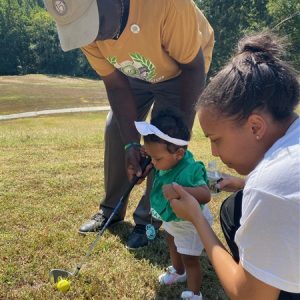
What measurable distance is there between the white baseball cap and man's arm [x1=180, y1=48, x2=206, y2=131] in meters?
0.76

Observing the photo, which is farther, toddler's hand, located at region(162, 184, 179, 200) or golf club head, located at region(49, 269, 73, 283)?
golf club head, located at region(49, 269, 73, 283)

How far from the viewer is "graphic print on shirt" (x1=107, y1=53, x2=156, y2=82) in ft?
11.4

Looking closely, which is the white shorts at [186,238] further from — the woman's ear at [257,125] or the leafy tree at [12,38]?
the leafy tree at [12,38]

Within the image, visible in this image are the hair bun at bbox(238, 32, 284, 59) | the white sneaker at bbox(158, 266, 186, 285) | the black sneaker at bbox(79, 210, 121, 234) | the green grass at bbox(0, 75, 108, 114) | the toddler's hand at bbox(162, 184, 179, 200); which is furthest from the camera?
the green grass at bbox(0, 75, 108, 114)

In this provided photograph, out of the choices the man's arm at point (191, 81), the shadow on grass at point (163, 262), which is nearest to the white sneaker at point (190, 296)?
the shadow on grass at point (163, 262)

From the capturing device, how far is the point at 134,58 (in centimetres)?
348

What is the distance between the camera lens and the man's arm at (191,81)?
11.1ft

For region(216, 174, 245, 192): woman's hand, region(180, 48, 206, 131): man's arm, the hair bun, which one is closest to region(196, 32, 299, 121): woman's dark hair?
the hair bun

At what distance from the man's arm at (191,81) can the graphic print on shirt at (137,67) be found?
0.25 metres

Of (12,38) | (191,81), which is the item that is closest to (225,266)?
(191,81)

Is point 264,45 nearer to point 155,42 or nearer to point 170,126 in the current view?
point 170,126

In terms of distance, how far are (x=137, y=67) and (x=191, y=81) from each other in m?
0.47

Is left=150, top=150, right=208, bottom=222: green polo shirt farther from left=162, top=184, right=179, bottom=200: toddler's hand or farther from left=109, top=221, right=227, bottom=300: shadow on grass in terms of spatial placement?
left=109, top=221, right=227, bottom=300: shadow on grass

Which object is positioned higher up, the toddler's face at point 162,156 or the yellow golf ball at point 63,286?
the toddler's face at point 162,156
